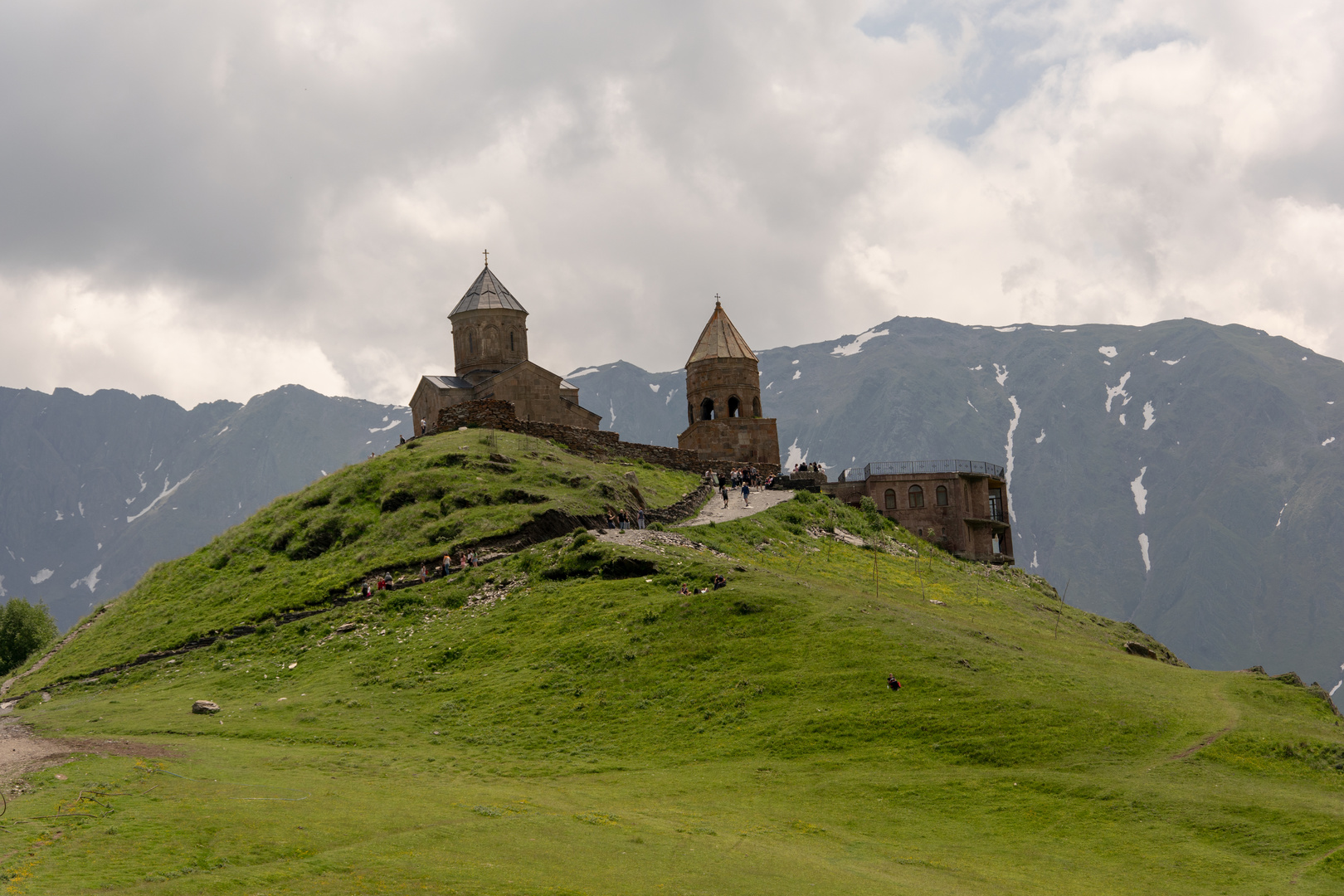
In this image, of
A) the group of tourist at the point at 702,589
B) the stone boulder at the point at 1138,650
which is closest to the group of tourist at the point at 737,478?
the stone boulder at the point at 1138,650

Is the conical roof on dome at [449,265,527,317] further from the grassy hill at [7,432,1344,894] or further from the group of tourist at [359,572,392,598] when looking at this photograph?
the group of tourist at [359,572,392,598]

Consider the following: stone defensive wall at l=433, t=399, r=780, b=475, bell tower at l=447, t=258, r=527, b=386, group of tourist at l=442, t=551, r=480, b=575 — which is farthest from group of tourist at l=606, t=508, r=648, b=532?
bell tower at l=447, t=258, r=527, b=386

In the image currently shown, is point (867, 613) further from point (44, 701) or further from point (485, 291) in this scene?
point (485, 291)

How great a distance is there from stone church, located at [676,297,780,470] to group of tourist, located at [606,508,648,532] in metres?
20.2

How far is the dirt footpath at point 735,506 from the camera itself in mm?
56562

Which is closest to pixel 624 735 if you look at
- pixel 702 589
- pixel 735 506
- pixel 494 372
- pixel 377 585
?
pixel 702 589

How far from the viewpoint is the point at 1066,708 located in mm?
30500

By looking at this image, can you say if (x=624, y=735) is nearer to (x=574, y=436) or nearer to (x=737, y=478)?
(x=574, y=436)

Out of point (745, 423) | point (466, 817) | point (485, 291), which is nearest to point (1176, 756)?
point (466, 817)

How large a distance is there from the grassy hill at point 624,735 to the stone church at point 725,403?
22926mm

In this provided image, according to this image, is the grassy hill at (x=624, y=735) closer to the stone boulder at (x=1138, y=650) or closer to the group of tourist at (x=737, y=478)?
the stone boulder at (x=1138, y=650)

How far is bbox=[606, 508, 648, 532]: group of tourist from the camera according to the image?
49406 mm

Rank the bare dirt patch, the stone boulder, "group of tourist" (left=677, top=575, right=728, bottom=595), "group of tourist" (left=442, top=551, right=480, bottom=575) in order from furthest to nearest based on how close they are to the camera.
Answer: the stone boulder, "group of tourist" (left=442, top=551, right=480, bottom=575), "group of tourist" (left=677, top=575, right=728, bottom=595), the bare dirt patch

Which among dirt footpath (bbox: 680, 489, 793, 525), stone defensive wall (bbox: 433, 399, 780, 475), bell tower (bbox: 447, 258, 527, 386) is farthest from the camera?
bell tower (bbox: 447, 258, 527, 386)
